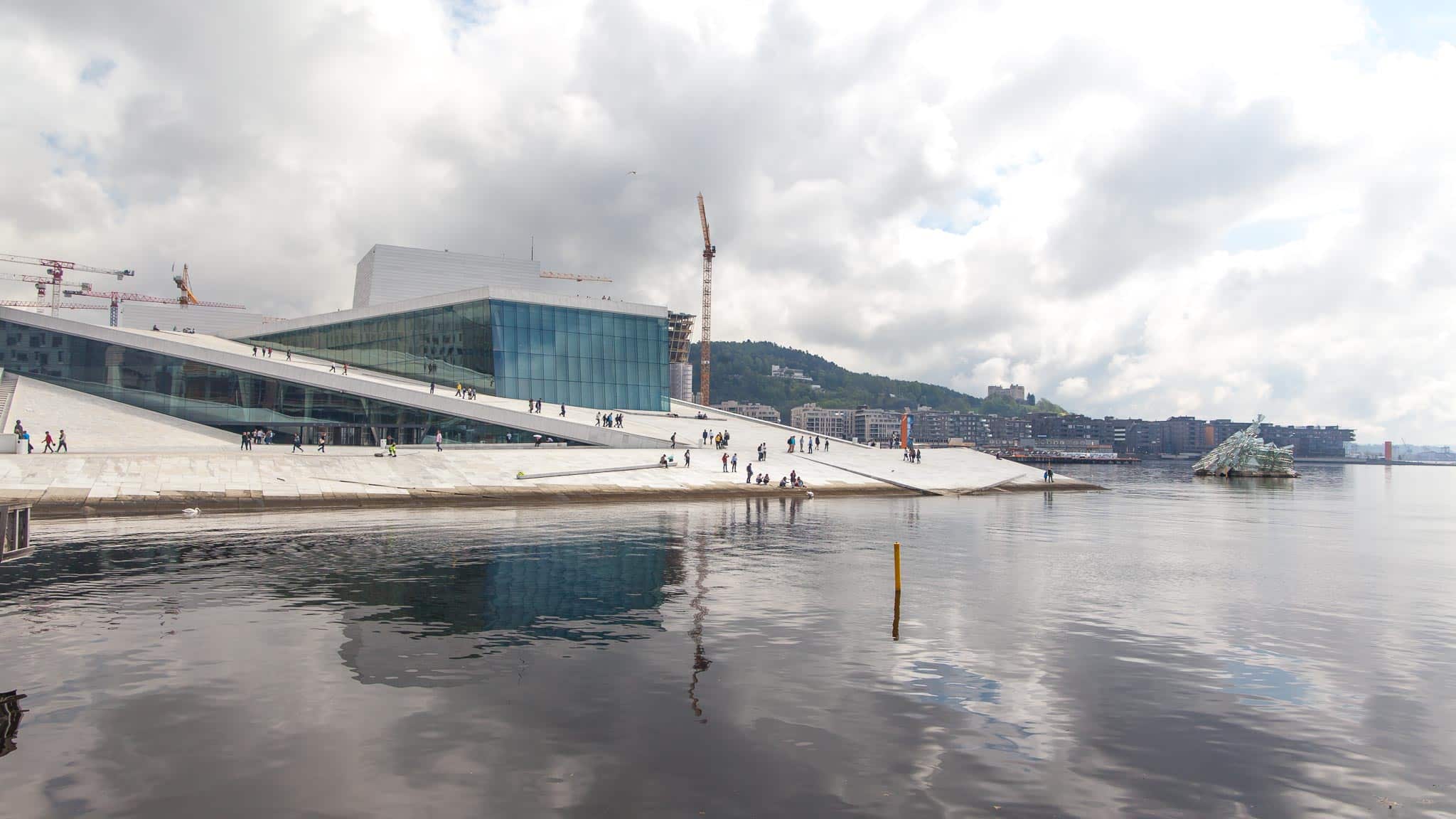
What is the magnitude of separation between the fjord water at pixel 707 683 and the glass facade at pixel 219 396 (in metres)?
31.8

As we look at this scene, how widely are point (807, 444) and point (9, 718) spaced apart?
2326 inches

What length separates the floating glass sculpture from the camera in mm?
102938

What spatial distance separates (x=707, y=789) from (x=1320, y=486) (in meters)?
103

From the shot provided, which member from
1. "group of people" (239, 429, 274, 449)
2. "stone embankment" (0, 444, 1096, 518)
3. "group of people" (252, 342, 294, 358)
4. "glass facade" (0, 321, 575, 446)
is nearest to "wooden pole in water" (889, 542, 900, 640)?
"stone embankment" (0, 444, 1096, 518)

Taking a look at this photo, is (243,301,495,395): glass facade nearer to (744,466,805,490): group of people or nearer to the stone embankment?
the stone embankment

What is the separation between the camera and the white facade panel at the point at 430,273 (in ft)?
271

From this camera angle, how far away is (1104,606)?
18516mm

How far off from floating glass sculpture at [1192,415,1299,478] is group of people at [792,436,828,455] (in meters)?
65.8

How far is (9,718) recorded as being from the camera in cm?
1008

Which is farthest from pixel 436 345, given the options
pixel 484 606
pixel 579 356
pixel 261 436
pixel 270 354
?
pixel 484 606

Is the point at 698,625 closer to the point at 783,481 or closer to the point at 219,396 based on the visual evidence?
the point at 783,481

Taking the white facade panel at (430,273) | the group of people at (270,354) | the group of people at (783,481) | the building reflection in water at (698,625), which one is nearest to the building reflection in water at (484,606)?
the building reflection in water at (698,625)

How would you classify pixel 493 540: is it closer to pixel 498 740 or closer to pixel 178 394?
pixel 498 740

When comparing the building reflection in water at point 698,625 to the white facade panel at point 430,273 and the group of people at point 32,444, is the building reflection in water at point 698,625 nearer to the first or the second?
the group of people at point 32,444
